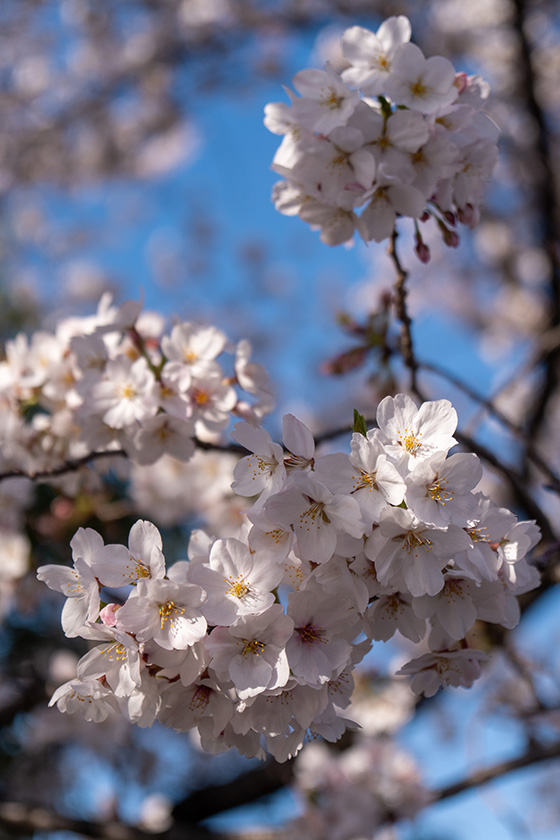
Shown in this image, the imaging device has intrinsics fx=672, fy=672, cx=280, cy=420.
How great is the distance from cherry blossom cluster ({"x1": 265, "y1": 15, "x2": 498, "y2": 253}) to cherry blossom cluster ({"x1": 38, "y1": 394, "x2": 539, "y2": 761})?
0.47 m

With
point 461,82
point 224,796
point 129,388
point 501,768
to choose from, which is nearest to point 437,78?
point 461,82

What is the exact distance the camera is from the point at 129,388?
134 cm

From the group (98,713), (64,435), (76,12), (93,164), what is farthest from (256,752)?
(93,164)

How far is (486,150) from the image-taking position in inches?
46.1

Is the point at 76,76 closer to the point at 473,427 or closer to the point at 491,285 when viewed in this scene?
the point at 491,285

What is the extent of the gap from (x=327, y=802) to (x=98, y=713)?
6.73ft

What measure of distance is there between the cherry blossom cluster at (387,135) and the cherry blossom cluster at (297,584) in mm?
471

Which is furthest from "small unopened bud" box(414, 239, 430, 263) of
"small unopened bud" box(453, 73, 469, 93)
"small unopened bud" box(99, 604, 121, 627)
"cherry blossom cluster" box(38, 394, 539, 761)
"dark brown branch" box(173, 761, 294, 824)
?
"dark brown branch" box(173, 761, 294, 824)

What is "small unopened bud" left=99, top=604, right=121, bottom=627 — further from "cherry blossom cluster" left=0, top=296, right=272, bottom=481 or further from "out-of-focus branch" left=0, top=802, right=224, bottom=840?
"out-of-focus branch" left=0, top=802, right=224, bottom=840

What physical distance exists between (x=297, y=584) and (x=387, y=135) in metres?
0.75

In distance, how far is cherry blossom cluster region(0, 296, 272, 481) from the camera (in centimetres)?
133

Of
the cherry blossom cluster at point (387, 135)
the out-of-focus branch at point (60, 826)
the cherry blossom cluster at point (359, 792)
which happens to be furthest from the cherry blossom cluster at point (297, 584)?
the cherry blossom cluster at point (359, 792)

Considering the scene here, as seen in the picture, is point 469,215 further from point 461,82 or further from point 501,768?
point 501,768

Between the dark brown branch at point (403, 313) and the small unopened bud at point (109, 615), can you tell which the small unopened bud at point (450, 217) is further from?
the small unopened bud at point (109, 615)
